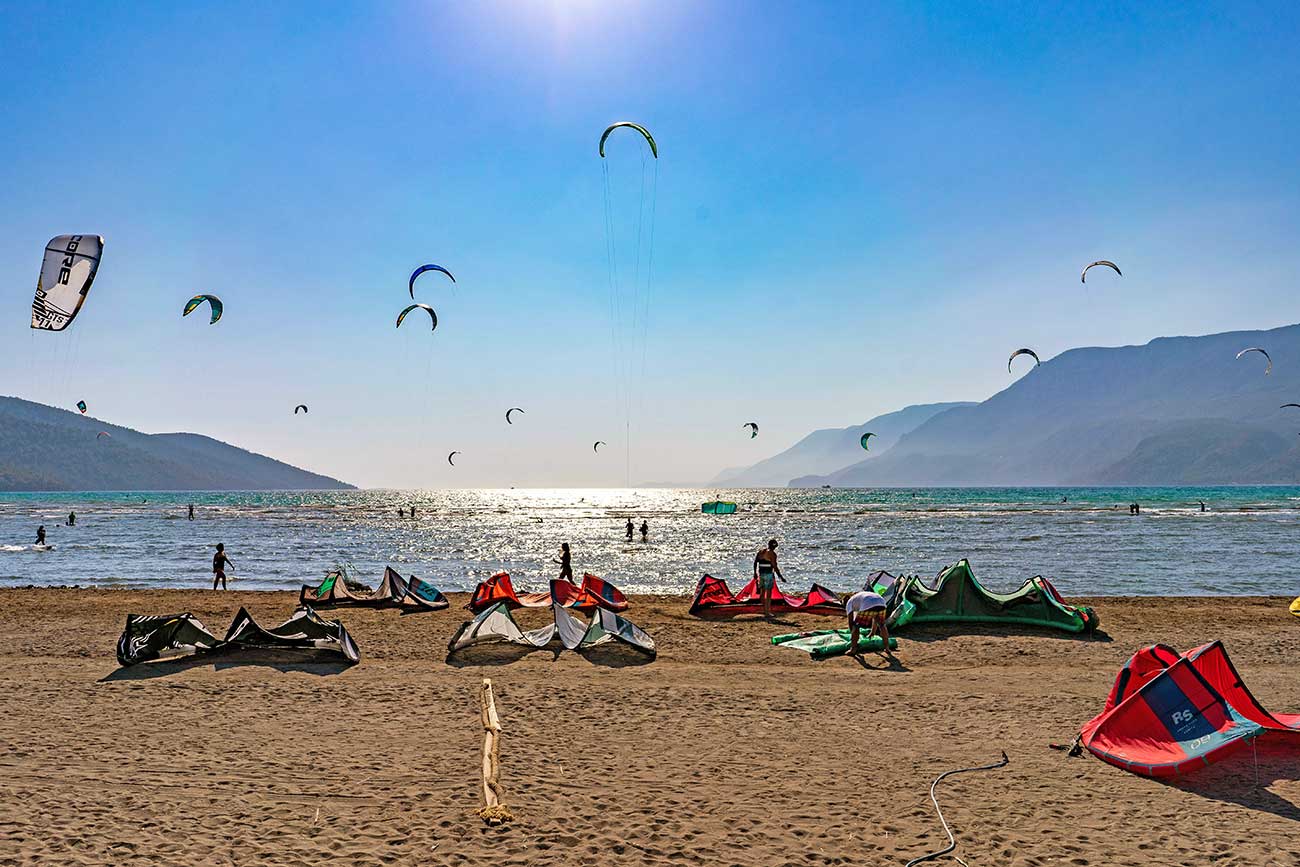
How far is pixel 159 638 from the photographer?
A: 12.4 m

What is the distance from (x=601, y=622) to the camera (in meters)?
13.7

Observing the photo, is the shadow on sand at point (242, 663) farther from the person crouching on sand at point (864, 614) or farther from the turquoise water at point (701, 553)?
the turquoise water at point (701, 553)

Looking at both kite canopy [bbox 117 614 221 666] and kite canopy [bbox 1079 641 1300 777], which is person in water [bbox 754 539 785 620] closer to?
kite canopy [bbox 1079 641 1300 777]

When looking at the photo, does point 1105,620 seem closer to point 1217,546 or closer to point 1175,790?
point 1175,790

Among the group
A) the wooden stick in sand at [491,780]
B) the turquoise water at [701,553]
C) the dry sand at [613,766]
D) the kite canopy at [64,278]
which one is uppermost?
the kite canopy at [64,278]

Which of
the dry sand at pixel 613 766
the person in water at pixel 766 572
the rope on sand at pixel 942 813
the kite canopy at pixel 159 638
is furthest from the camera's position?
the person in water at pixel 766 572

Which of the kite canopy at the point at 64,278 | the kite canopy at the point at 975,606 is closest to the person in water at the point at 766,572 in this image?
the kite canopy at the point at 975,606

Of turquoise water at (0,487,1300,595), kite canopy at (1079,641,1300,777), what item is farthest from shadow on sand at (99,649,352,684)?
turquoise water at (0,487,1300,595)

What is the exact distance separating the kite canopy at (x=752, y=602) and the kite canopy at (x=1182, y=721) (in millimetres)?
9258

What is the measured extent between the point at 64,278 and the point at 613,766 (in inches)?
587

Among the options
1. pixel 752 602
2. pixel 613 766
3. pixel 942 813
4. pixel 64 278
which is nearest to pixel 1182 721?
pixel 942 813

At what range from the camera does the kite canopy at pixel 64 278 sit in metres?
15.0

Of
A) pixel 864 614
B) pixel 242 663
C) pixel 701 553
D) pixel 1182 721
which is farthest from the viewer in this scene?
pixel 701 553

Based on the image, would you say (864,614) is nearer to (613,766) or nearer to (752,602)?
(752,602)
